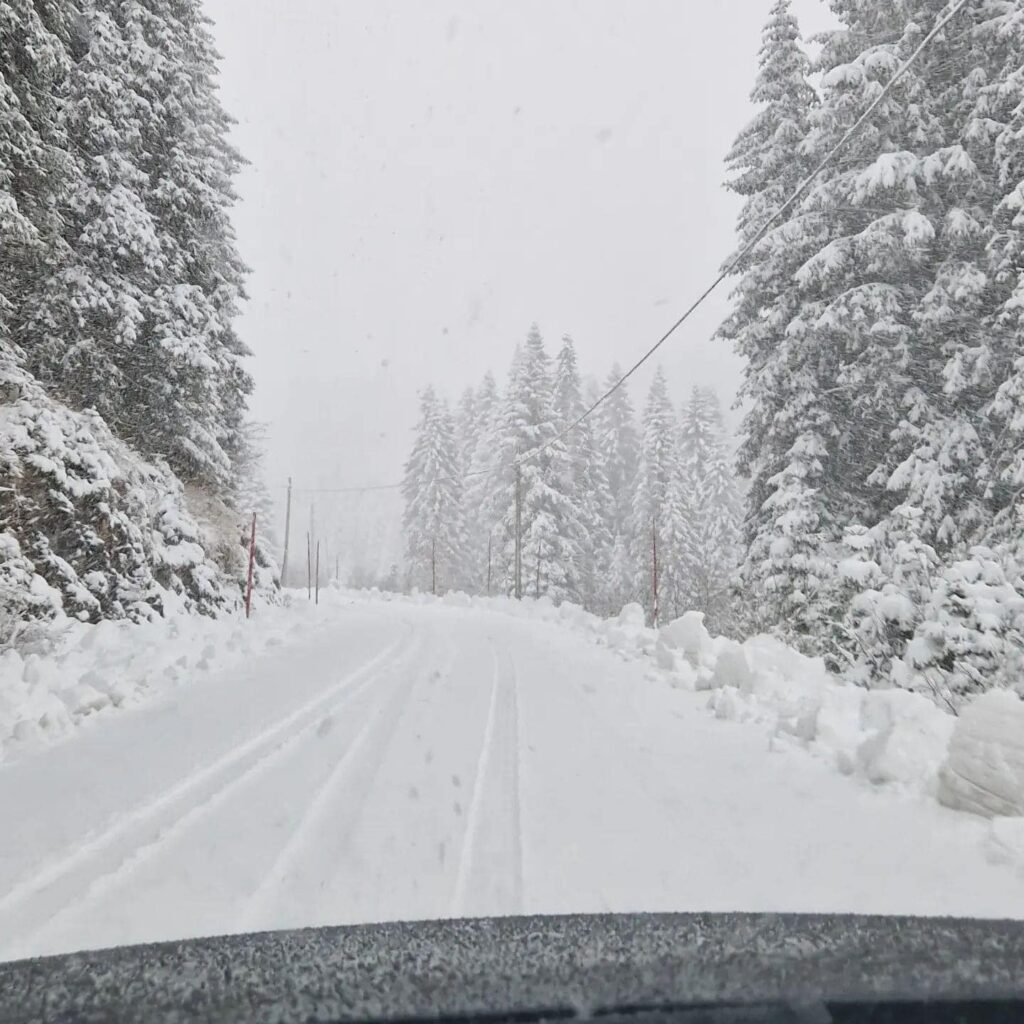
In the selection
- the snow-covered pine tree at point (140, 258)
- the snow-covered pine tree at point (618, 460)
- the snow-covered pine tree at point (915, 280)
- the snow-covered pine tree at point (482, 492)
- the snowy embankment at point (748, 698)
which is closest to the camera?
the snowy embankment at point (748, 698)

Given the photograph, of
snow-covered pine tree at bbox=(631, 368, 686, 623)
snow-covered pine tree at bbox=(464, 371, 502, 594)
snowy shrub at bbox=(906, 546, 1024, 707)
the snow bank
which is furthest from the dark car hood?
snow-covered pine tree at bbox=(464, 371, 502, 594)

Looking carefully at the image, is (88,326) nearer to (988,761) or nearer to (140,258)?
(140,258)

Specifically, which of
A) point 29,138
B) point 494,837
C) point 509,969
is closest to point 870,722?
point 494,837

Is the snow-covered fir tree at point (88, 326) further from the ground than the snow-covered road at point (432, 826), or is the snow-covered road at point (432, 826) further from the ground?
the snow-covered fir tree at point (88, 326)

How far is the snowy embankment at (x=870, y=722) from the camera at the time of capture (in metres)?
3.84

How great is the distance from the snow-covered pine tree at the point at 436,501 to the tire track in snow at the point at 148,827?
35.9 metres

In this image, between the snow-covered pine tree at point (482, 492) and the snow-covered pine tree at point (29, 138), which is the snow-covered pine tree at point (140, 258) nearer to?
the snow-covered pine tree at point (29, 138)

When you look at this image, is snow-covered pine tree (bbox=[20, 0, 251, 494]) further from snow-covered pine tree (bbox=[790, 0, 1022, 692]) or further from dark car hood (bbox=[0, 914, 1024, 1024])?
snow-covered pine tree (bbox=[790, 0, 1022, 692])

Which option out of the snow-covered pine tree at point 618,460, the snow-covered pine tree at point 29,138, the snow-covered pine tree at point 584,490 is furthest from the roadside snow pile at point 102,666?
the snow-covered pine tree at point 618,460

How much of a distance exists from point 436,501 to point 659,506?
46.1 feet

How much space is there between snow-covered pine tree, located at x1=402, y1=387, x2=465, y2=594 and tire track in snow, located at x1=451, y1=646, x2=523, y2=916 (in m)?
36.4

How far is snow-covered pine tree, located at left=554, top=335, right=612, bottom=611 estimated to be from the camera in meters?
34.8

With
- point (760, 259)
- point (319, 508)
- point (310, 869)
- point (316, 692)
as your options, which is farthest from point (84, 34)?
point (319, 508)

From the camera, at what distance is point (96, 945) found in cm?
262
